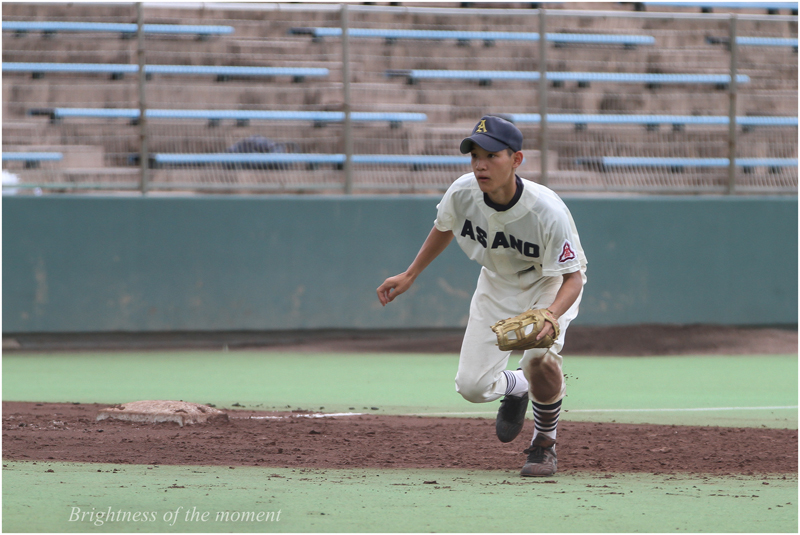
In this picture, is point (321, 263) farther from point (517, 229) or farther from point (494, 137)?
point (494, 137)

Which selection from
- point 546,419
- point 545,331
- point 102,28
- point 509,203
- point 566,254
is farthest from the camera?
point 102,28

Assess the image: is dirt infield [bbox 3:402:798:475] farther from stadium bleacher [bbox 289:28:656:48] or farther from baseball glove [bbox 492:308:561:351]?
stadium bleacher [bbox 289:28:656:48]

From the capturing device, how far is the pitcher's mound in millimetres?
6422

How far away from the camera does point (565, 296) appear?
16.1 feet

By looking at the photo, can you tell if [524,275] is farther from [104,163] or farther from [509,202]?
[104,163]

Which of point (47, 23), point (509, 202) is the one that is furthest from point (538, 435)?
point (47, 23)

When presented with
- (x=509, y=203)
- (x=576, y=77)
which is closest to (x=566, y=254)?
(x=509, y=203)

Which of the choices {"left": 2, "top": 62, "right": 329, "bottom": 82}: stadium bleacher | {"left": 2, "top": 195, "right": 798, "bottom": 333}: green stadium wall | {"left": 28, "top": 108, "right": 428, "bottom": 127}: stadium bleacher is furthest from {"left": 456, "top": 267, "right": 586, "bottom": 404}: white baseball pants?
{"left": 2, "top": 62, "right": 329, "bottom": 82}: stadium bleacher

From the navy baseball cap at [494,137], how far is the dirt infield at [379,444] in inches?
65.2

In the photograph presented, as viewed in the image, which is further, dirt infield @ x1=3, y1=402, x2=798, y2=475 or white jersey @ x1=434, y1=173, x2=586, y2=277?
dirt infield @ x1=3, y1=402, x2=798, y2=475

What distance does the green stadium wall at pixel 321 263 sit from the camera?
36.4ft

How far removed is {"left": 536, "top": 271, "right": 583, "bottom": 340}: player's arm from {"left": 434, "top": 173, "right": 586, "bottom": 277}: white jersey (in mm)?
46

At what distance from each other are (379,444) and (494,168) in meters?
1.90

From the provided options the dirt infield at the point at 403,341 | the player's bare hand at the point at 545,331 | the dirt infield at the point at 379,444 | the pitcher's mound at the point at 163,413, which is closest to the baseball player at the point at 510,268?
the player's bare hand at the point at 545,331
